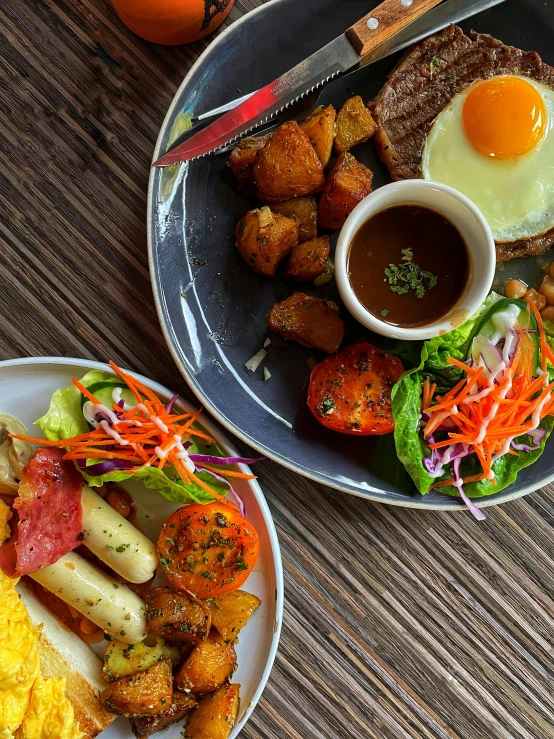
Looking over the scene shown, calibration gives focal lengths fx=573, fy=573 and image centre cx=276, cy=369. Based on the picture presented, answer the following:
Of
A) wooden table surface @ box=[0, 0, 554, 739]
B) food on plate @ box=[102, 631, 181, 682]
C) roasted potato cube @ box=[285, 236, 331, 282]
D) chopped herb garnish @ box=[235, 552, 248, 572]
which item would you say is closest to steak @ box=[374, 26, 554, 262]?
roasted potato cube @ box=[285, 236, 331, 282]

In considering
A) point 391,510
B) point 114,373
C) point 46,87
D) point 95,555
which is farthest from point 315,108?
point 95,555

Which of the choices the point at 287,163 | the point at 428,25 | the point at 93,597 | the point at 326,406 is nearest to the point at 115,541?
the point at 93,597

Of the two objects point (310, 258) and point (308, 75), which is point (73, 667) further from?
point (308, 75)

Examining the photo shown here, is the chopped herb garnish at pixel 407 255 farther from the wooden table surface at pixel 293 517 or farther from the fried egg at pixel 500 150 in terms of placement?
the wooden table surface at pixel 293 517

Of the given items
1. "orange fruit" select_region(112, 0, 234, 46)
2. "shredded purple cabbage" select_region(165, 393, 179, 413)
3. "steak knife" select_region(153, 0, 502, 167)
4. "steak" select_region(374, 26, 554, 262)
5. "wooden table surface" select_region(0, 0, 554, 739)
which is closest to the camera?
"orange fruit" select_region(112, 0, 234, 46)

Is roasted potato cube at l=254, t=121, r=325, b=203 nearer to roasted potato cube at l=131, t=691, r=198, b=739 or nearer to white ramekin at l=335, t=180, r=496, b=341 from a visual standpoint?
white ramekin at l=335, t=180, r=496, b=341

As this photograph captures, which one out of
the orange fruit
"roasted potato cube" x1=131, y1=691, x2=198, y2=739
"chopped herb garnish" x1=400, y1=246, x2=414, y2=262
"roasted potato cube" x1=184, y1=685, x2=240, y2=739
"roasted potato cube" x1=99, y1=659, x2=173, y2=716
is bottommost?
"roasted potato cube" x1=184, y1=685, x2=240, y2=739
